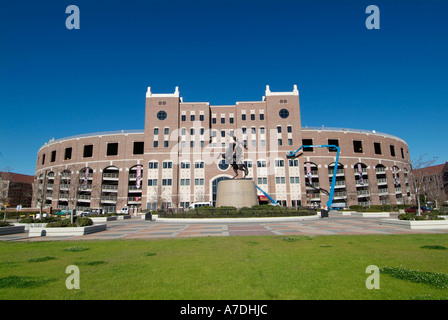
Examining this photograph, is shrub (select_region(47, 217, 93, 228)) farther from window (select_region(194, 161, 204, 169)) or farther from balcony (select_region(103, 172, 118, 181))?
balcony (select_region(103, 172, 118, 181))

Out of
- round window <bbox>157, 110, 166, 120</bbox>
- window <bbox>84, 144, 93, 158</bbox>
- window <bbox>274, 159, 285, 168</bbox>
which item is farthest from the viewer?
window <bbox>84, 144, 93, 158</bbox>

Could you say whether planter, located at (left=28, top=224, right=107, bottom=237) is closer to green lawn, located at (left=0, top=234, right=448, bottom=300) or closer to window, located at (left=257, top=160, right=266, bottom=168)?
green lawn, located at (left=0, top=234, right=448, bottom=300)

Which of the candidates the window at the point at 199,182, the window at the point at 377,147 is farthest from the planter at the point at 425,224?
the window at the point at 377,147

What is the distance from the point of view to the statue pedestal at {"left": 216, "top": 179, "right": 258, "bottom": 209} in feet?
103

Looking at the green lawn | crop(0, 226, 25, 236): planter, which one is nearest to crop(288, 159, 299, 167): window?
the green lawn

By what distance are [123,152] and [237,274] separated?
62207 millimetres

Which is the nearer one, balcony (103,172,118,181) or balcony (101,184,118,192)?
balcony (101,184,118,192)

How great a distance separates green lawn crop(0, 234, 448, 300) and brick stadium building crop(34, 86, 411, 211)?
153ft

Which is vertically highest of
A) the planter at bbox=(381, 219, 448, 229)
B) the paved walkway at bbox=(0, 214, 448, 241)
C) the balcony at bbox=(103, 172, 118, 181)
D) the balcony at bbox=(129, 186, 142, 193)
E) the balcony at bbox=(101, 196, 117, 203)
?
the balcony at bbox=(103, 172, 118, 181)

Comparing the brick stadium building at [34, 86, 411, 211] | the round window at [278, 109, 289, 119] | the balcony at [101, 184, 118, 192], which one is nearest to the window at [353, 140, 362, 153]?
the brick stadium building at [34, 86, 411, 211]

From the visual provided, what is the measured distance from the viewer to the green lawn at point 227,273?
499cm

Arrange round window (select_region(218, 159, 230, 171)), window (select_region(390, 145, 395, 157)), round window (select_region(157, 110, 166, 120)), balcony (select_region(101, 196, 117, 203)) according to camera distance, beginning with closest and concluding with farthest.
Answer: round window (select_region(218, 159, 230, 171)), round window (select_region(157, 110, 166, 120)), balcony (select_region(101, 196, 117, 203)), window (select_region(390, 145, 395, 157))

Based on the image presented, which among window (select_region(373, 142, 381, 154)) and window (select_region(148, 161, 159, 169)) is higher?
window (select_region(373, 142, 381, 154))

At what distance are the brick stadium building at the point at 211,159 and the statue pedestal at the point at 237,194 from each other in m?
24.1
